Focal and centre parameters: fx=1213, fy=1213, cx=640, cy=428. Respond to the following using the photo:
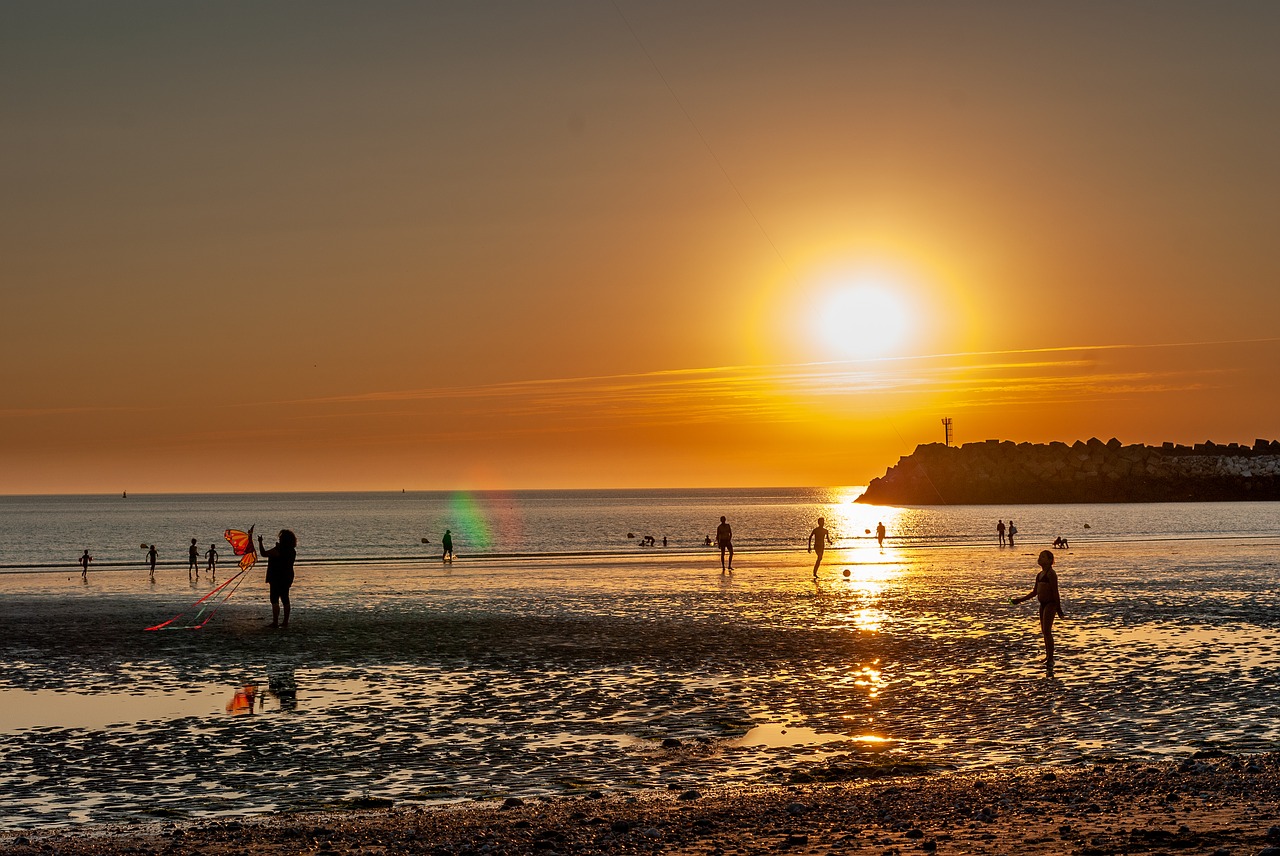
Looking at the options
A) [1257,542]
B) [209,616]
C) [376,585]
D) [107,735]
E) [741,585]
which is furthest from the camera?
[1257,542]

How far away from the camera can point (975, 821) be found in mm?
10086

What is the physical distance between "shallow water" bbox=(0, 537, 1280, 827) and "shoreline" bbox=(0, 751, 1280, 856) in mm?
803

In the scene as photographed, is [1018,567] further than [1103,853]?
Yes

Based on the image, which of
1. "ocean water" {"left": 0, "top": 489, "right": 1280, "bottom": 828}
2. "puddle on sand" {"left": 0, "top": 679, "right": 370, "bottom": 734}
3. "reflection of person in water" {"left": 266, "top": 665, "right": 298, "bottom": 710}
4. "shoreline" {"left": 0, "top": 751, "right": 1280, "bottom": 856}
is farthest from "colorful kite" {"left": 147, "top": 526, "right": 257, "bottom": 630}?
"shoreline" {"left": 0, "top": 751, "right": 1280, "bottom": 856}

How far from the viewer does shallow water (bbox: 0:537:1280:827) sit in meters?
12.7

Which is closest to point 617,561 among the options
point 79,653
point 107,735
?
point 79,653

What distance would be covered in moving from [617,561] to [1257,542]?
128 feet

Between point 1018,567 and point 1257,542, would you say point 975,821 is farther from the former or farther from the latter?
point 1257,542

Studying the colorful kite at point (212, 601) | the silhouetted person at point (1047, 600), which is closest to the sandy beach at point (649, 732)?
the silhouetted person at point (1047, 600)

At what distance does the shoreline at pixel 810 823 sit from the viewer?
31.0 feet

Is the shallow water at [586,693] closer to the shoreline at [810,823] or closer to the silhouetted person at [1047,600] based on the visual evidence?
the silhouetted person at [1047,600]

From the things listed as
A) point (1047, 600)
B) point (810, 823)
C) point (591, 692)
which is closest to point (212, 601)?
point (591, 692)

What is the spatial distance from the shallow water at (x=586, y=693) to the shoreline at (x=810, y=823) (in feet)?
2.64

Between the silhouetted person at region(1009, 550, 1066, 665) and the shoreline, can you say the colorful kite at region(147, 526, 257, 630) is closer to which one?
the silhouetted person at region(1009, 550, 1066, 665)
